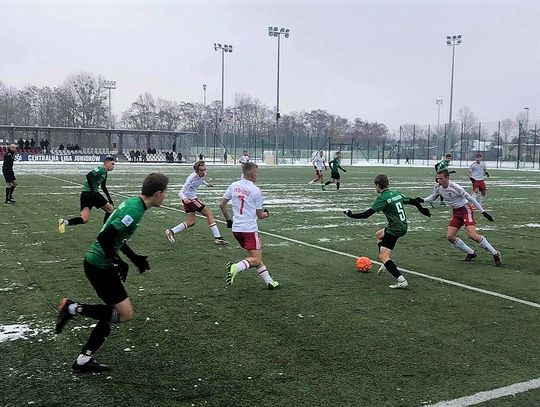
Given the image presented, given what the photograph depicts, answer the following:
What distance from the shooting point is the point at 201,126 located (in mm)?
116000

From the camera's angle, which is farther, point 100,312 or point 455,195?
point 455,195

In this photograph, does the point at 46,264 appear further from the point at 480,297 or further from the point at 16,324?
the point at 480,297

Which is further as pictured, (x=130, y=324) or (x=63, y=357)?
(x=130, y=324)

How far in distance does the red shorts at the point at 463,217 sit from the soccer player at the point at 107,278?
694 centimetres

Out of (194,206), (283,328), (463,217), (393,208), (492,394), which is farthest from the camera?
(194,206)

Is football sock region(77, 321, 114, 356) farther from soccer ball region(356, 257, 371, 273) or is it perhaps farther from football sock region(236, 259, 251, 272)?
soccer ball region(356, 257, 371, 273)

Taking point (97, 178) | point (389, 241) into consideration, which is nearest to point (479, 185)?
point (389, 241)

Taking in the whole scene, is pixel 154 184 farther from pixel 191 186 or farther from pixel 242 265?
pixel 191 186

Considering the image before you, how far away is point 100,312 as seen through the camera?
486 centimetres

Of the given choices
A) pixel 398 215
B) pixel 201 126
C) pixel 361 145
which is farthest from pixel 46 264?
pixel 201 126

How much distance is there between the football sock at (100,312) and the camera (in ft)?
15.9

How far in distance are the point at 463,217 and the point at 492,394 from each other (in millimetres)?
6048

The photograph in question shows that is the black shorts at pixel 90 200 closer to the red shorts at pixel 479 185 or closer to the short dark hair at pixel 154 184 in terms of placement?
the short dark hair at pixel 154 184

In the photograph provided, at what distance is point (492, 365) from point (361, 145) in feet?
252
